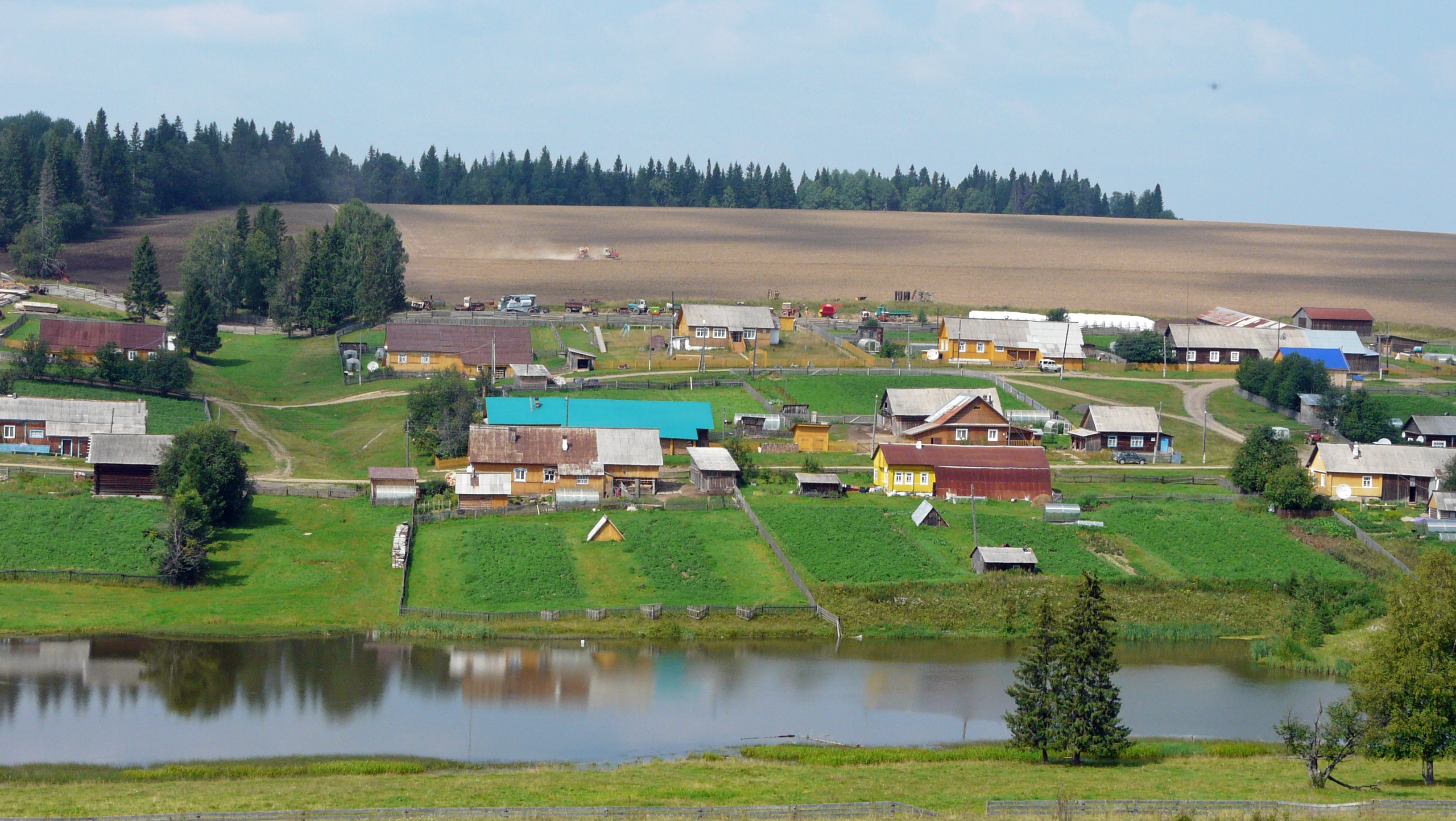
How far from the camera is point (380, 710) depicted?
42.8 metres

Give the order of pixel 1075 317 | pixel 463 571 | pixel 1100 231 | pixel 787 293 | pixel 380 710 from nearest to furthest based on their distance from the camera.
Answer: pixel 380 710, pixel 463 571, pixel 1075 317, pixel 787 293, pixel 1100 231

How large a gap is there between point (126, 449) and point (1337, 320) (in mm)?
79894

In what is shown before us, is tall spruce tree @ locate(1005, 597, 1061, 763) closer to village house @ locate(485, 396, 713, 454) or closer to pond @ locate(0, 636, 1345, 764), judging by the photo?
pond @ locate(0, 636, 1345, 764)

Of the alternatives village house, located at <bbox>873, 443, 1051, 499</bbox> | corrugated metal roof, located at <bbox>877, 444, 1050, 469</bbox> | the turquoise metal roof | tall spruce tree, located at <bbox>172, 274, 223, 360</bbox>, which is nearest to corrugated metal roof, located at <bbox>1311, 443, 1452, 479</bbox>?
corrugated metal roof, located at <bbox>877, 444, 1050, 469</bbox>

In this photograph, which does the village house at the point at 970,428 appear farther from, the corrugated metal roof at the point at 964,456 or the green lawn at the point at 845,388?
the green lawn at the point at 845,388

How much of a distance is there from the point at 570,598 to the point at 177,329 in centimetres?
4485

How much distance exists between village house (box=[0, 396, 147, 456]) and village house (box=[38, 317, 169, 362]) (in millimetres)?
14311

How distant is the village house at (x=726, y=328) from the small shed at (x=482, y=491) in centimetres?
3200

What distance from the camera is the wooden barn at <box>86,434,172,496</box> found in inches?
2377

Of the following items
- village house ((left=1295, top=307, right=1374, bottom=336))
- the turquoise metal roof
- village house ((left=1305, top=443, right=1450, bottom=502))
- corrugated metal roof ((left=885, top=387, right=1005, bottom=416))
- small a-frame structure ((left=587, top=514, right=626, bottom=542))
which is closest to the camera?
small a-frame structure ((left=587, top=514, right=626, bottom=542))

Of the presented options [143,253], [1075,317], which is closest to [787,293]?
[1075,317]

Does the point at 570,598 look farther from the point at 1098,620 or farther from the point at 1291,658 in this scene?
the point at 1291,658

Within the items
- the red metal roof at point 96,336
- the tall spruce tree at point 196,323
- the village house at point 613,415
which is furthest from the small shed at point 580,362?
the red metal roof at point 96,336

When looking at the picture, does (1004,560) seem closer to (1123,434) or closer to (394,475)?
(1123,434)
